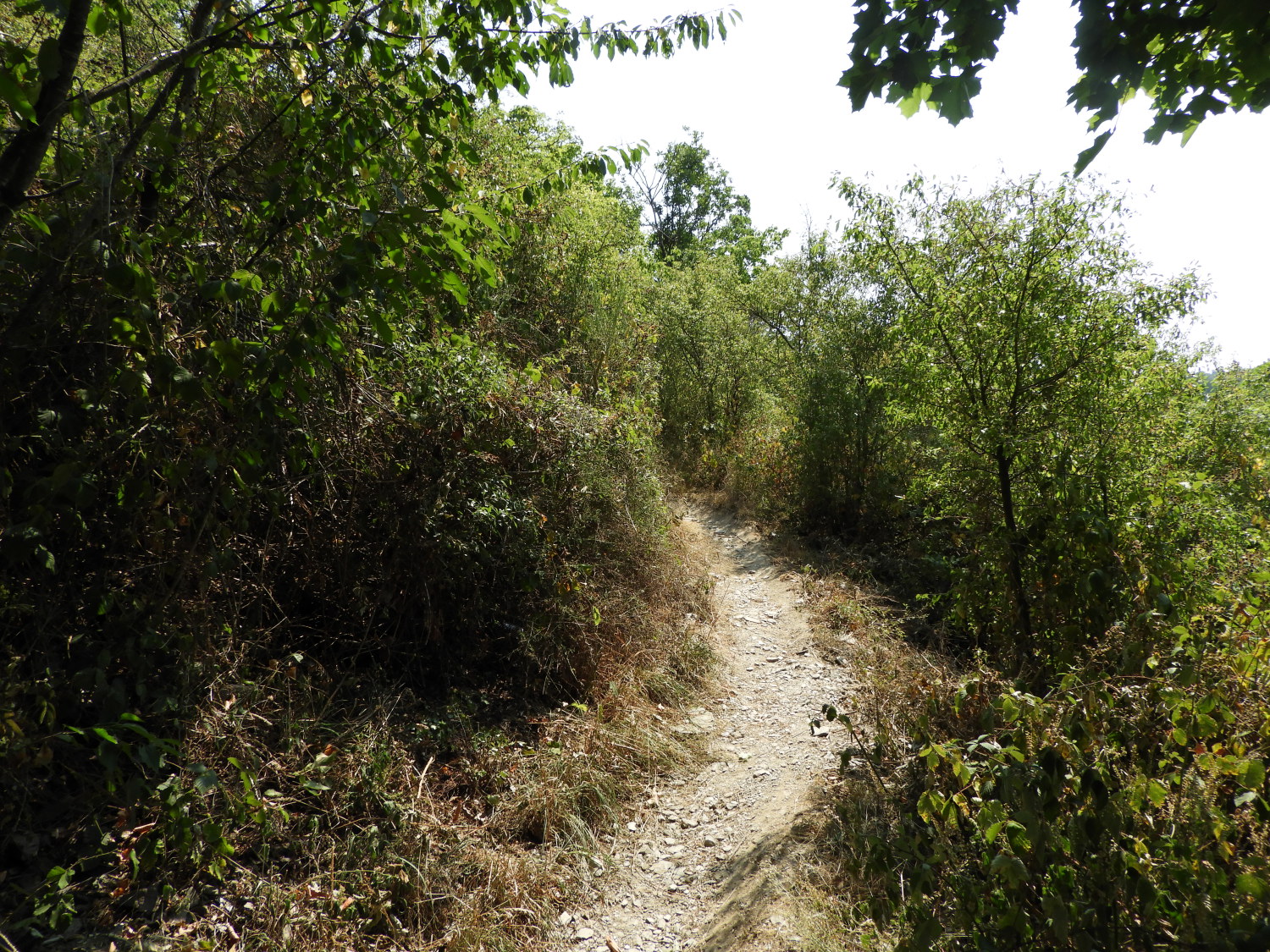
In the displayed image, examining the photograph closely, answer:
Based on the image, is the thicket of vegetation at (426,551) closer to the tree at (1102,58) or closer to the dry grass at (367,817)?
the dry grass at (367,817)

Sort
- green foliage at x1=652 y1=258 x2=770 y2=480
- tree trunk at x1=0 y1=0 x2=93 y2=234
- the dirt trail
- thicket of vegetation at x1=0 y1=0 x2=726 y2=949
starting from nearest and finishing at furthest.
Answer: tree trunk at x1=0 y1=0 x2=93 y2=234
thicket of vegetation at x1=0 y1=0 x2=726 y2=949
the dirt trail
green foliage at x1=652 y1=258 x2=770 y2=480

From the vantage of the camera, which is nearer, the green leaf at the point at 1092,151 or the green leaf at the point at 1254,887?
the green leaf at the point at 1254,887

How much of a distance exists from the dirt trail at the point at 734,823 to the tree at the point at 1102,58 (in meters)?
3.83

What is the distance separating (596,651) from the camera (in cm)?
568

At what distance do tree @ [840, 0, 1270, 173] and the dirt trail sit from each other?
3826 mm

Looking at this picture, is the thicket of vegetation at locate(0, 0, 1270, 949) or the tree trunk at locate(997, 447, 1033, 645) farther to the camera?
the tree trunk at locate(997, 447, 1033, 645)

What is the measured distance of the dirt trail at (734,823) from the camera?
11.9 feet

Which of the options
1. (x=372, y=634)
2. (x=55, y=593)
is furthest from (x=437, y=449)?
(x=55, y=593)

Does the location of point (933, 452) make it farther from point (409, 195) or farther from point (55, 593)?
point (55, 593)

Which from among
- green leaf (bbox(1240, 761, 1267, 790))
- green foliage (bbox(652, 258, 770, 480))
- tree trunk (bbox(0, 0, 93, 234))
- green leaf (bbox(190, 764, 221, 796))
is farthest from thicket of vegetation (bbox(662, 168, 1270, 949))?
green foliage (bbox(652, 258, 770, 480))

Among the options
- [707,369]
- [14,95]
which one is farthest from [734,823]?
[707,369]

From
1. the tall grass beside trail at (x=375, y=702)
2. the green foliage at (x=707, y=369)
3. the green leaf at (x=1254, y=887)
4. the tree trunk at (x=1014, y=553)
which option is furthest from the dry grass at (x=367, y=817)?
the green foliage at (x=707, y=369)

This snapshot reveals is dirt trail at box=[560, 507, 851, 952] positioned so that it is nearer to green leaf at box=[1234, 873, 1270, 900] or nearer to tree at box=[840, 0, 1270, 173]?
green leaf at box=[1234, 873, 1270, 900]

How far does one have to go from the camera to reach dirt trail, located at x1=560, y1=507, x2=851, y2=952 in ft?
11.9
